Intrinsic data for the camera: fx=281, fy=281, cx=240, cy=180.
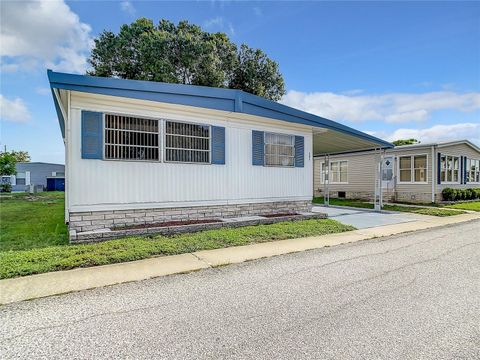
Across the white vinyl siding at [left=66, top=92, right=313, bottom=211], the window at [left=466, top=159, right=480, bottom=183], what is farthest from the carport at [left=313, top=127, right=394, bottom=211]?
the window at [left=466, top=159, right=480, bottom=183]

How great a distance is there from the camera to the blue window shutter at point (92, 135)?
21.0 ft

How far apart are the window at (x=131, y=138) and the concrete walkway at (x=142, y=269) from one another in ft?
10.0

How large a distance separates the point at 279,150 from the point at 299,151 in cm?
88

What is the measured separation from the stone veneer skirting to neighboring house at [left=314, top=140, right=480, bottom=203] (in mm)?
7672

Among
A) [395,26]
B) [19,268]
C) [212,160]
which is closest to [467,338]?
[19,268]

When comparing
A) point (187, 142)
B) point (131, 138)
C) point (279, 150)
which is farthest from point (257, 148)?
point (131, 138)

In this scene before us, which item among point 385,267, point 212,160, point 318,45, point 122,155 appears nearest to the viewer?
point 385,267

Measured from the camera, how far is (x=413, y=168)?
16.3 metres

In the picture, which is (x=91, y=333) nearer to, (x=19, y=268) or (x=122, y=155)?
(x=19, y=268)

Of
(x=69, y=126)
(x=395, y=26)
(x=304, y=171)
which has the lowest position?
(x=304, y=171)

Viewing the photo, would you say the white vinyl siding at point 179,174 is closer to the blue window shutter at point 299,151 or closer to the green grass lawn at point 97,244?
the blue window shutter at point 299,151

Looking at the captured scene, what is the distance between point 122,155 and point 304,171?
6236mm

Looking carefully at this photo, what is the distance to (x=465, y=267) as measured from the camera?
15.8ft

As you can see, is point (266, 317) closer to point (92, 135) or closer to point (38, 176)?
point (92, 135)
